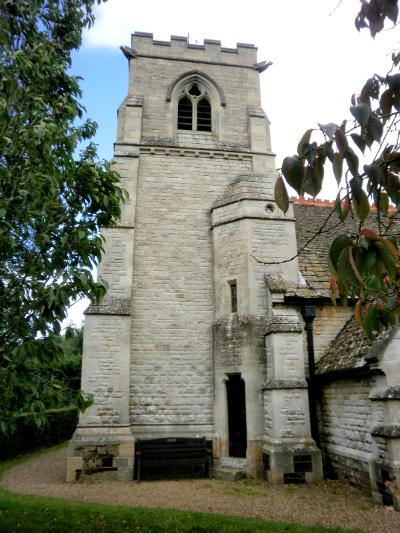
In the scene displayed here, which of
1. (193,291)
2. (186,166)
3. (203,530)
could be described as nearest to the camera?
(203,530)

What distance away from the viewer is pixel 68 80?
5.92 metres

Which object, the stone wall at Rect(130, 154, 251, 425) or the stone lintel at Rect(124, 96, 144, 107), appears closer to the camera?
the stone wall at Rect(130, 154, 251, 425)

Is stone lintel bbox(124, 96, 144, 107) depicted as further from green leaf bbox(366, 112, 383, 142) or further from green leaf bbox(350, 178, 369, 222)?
green leaf bbox(350, 178, 369, 222)

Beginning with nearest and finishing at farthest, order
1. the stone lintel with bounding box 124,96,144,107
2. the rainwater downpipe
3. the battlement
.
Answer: the rainwater downpipe, the stone lintel with bounding box 124,96,144,107, the battlement

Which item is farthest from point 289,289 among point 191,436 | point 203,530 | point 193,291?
point 203,530

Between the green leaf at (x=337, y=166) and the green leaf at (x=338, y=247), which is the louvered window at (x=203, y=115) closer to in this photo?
the green leaf at (x=337, y=166)

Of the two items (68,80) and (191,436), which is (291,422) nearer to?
(191,436)

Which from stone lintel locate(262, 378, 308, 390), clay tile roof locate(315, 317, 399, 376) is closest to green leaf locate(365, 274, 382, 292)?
clay tile roof locate(315, 317, 399, 376)

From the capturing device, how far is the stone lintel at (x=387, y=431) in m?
7.70

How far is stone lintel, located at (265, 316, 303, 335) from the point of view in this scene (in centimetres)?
1065

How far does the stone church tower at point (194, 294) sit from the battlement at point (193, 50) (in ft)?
0.26

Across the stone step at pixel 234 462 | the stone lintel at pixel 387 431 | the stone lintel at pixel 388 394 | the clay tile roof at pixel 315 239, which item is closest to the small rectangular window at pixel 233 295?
the clay tile roof at pixel 315 239

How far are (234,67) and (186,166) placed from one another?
4.90 meters

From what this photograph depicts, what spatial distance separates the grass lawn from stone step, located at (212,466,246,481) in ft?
10.1
